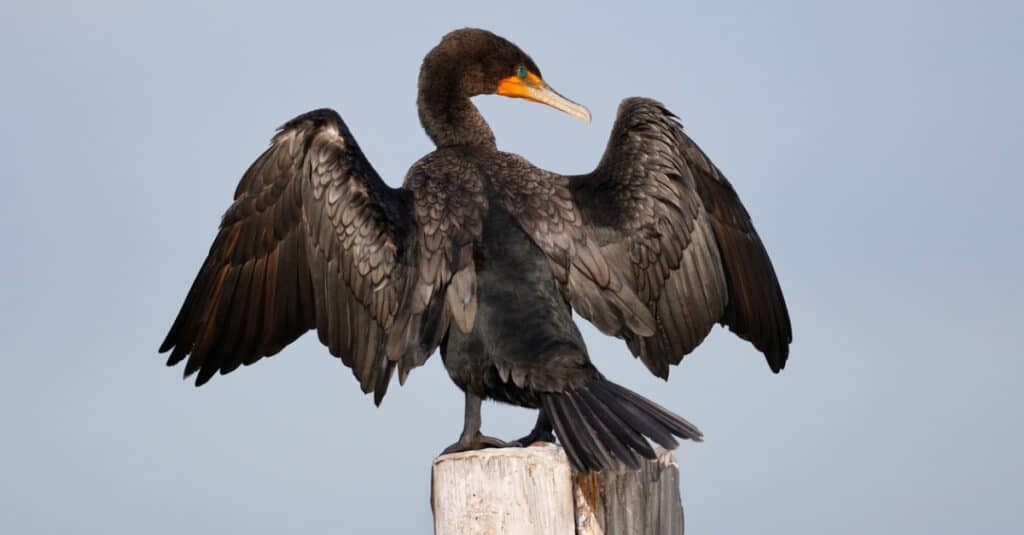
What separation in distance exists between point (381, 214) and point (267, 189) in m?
0.60

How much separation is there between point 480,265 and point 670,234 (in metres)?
0.87

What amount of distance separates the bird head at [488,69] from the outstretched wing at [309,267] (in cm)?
91

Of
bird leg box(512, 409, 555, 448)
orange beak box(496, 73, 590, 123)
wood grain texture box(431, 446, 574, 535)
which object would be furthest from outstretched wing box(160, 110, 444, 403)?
orange beak box(496, 73, 590, 123)

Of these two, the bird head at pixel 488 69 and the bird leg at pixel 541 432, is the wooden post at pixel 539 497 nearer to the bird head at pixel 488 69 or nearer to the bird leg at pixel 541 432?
the bird leg at pixel 541 432

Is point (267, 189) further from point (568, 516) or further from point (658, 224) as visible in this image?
point (568, 516)

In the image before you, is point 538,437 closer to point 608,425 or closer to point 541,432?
point 541,432

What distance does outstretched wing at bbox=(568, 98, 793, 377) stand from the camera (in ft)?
20.2

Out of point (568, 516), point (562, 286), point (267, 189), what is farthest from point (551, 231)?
point (568, 516)

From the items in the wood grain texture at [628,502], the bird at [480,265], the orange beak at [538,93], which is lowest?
the wood grain texture at [628,502]

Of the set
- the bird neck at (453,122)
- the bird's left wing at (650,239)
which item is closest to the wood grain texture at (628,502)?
the bird's left wing at (650,239)

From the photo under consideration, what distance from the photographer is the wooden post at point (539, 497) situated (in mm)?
4574

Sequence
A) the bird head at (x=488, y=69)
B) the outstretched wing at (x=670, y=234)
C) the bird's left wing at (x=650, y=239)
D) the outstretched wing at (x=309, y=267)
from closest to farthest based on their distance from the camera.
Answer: the outstretched wing at (x=309, y=267) < the bird's left wing at (x=650, y=239) < the outstretched wing at (x=670, y=234) < the bird head at (x=488, y=69)

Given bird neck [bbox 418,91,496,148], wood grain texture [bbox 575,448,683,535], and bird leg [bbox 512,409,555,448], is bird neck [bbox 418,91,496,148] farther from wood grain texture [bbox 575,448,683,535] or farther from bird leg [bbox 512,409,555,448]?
wood grain texture [bbox 575,448,683,535]

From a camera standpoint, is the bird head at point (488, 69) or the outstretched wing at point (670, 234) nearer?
the outstretched wing at point (670, 234)
